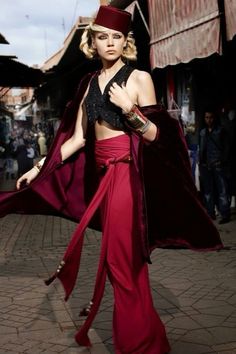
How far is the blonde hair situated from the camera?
3.26 meters

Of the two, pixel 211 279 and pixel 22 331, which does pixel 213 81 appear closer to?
pixel 211 279

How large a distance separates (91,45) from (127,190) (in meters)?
0.93

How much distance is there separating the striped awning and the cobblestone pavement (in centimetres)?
269

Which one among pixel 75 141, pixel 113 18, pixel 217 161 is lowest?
pixel 217 161

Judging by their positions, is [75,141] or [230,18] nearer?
[75,141]

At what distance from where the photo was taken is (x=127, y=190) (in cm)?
327

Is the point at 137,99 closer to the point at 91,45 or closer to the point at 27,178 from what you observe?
the point at 91,45

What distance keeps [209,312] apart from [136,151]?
1814mm

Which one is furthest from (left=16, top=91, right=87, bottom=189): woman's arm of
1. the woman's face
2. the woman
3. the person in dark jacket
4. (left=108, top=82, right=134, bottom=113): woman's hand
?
the person in dark jacket

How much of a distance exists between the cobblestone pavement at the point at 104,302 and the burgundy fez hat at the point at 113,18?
2.10m

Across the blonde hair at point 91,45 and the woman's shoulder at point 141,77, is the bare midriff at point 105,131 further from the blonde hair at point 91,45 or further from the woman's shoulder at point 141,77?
the blonde hair at point 91,45

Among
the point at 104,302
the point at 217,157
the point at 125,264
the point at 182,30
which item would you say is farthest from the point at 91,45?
the point at 217,157

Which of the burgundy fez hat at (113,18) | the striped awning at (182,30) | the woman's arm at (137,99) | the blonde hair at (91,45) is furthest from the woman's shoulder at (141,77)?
the striped awning at (182,30)

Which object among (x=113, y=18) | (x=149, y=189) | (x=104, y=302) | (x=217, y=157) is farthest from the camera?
(x=217, y=157)
